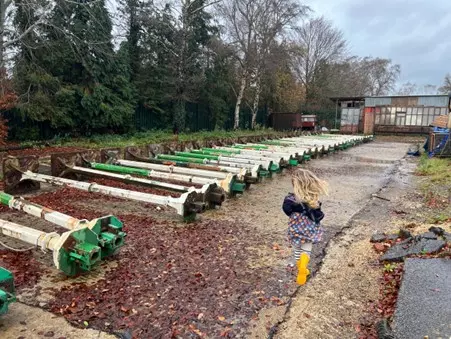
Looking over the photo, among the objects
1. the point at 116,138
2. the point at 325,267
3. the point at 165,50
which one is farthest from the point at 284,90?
the point at 325,267

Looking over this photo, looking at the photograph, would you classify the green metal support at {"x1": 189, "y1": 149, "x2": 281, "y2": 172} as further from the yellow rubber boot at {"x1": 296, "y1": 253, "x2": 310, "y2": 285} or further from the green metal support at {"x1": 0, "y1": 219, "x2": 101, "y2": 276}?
the green metal support at {"x1": 0, "y1": 219, "x2": 101, "y2": 276}

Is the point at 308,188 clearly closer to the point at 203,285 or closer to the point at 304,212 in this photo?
the point at 304,212

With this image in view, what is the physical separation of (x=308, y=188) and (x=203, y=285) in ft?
4.28

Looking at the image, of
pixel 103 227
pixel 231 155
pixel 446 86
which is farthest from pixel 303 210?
pixel 446 86

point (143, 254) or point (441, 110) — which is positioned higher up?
point (441, 110)

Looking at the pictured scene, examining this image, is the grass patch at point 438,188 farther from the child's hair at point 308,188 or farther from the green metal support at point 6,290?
the green metal support at point 6,290

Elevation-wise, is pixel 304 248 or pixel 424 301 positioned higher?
pixel 304 248

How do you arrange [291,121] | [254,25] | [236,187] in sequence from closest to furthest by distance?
[236,187] < [254,25] < [291,121]

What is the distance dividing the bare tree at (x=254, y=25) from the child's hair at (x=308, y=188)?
75.2ft

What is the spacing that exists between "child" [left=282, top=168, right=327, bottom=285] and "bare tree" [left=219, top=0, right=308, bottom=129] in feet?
75.2

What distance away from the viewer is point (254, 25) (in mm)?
25047

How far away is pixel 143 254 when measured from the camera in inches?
157

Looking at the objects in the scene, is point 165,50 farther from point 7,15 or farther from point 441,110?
point 441,110

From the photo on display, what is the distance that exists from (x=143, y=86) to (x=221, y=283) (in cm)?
1856
